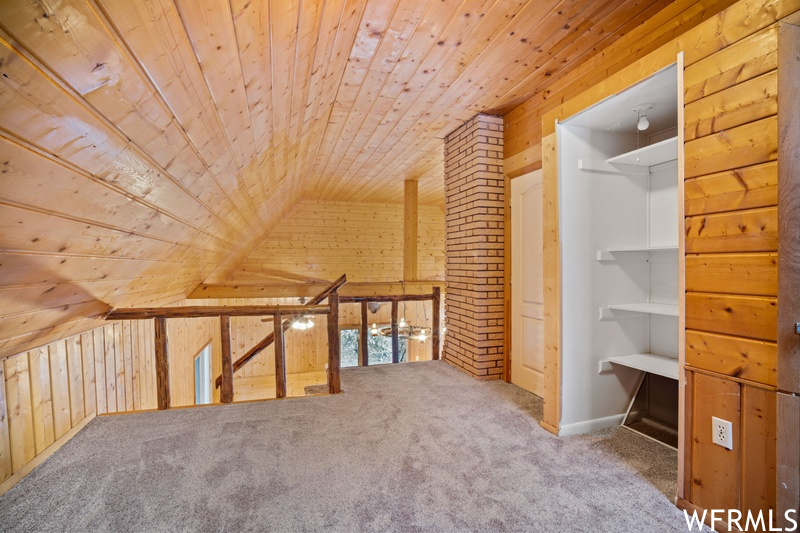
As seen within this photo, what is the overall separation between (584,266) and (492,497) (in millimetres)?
1482

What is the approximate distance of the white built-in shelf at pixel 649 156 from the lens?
2.12 meters

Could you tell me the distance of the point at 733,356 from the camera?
58.7 inches

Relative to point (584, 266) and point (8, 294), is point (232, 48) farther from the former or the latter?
point (584, 266)

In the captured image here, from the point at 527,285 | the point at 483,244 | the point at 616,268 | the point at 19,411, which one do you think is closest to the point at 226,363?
the point at 19,411

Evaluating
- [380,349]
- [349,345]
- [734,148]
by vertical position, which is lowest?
[380,349]

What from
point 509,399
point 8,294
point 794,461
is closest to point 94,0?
point 8,294

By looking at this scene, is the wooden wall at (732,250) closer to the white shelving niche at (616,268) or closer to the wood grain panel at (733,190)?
the wood grain panel at (733,190)

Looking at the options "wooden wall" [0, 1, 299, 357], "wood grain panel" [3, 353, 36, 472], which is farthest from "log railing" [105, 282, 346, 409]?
"wood grain panel" [3, 353, 36, 472]

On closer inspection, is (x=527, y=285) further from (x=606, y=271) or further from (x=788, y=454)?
(x=788, y=454)

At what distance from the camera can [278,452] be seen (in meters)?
2.22

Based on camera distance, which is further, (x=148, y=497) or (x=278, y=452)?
(x=278, y=452)

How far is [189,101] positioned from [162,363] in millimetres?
2364

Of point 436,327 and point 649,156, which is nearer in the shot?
point 649,156

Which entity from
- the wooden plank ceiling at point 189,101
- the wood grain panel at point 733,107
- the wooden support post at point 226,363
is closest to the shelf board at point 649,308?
the wood grain panel at point 733,107
